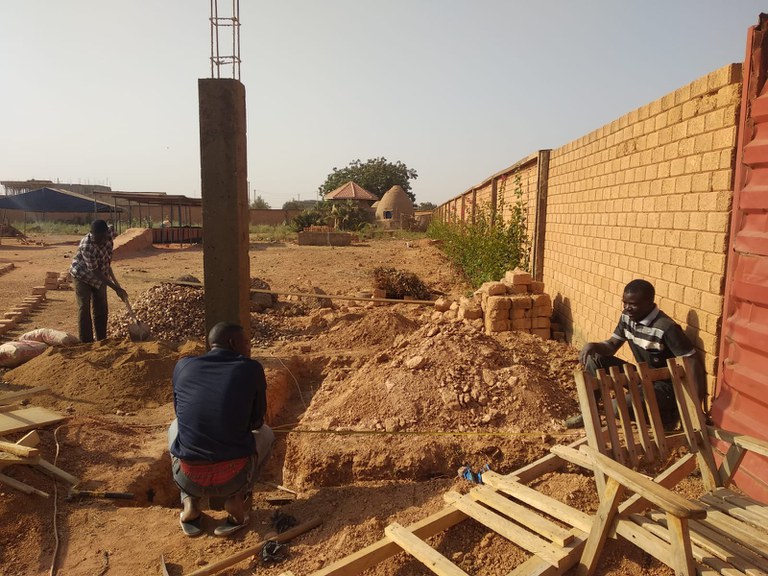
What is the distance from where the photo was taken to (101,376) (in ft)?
18.3

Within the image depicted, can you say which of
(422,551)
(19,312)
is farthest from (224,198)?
(19,312)

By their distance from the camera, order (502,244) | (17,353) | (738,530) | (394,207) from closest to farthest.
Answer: (738,530), (17,353), (502,244), (394,207)

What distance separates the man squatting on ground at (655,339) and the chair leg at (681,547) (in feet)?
5.24

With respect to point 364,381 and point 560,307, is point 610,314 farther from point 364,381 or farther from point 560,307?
point 364,381

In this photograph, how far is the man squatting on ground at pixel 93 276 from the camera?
655 centimetres

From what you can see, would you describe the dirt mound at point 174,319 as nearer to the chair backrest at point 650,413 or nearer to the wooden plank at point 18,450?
the wooden plank at point 18,450

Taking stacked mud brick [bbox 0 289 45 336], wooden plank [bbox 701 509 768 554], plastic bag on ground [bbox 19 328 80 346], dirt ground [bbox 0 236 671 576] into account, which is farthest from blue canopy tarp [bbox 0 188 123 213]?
wooden plank [bbox 701 509 768 554]

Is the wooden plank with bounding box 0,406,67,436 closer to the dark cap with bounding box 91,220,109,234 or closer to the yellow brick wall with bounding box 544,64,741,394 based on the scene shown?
the dark cap with bounding box 91,220,109,234

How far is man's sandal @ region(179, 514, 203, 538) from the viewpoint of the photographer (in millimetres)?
3168

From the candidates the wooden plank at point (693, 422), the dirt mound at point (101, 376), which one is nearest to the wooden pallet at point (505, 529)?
the wooden plank at point (693, 422)

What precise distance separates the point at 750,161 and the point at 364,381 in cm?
348

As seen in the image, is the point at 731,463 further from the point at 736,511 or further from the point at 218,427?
the point at 218,427

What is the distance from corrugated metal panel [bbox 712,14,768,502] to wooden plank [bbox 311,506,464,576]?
1744mm

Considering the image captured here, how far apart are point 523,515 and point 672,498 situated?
3.22 ft
